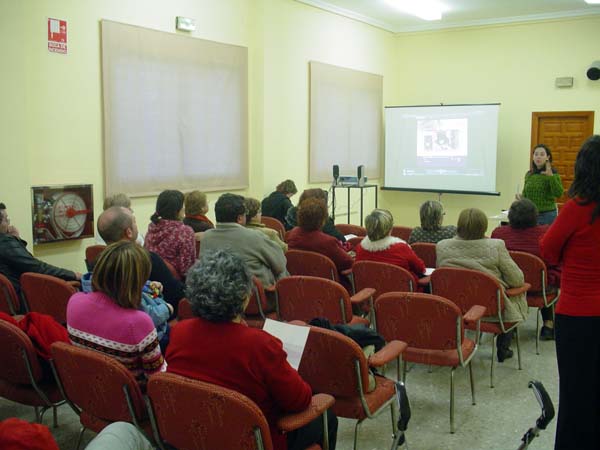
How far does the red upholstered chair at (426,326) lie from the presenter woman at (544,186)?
3.96 m

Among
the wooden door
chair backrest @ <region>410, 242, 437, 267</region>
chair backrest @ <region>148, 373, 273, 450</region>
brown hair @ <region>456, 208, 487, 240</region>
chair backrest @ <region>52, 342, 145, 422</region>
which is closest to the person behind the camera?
chair backrest @ <region>148, 373, 273, 450</region>

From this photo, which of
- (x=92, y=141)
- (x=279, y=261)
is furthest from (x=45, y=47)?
(x=279, y=261)

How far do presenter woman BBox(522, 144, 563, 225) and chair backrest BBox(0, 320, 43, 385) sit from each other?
5.67 metres

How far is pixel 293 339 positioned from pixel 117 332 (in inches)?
25.5

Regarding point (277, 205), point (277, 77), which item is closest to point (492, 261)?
point (277, 205)

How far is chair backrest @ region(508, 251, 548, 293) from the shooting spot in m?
4.39

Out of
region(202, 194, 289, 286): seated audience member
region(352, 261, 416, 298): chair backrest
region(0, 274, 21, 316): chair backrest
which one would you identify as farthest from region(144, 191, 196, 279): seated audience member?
region(352, 261, 416, 298): chair backrest

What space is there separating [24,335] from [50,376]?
28 centimetres

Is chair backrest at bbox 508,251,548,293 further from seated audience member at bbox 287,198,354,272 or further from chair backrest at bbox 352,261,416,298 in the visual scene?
seated audience member at bbox 287,198,354,272

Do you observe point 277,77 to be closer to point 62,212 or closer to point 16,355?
point 62,212

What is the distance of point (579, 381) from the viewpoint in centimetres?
229

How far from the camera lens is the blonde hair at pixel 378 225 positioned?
416cm

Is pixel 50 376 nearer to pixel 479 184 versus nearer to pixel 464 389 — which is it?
pixel 464 389

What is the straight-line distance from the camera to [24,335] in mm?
2520
